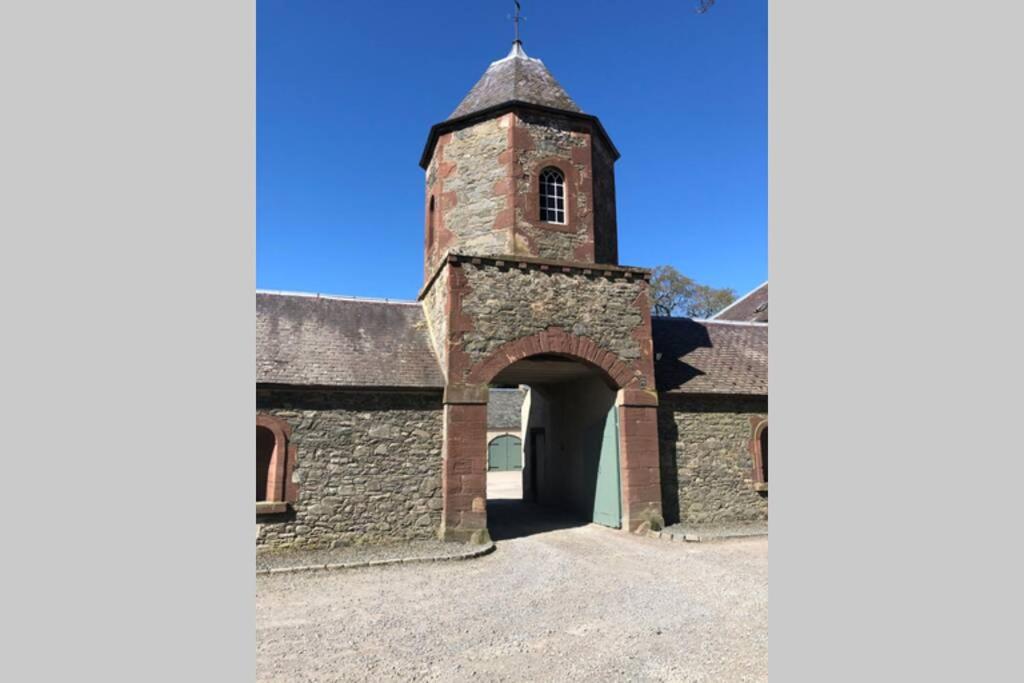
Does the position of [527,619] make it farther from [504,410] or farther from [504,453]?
[504,453]

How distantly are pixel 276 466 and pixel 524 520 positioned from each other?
6.21 meters

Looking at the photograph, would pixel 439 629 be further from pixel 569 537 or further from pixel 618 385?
pixel 618 385

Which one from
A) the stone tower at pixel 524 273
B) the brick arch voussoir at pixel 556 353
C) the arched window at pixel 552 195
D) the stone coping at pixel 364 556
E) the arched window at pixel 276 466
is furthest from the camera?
the arched window at pixel 552 195

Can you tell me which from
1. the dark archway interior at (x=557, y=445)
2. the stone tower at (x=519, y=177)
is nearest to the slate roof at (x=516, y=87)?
the stone tower at (x=519, y=177)

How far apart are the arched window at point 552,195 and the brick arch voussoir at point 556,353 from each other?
2929 mm

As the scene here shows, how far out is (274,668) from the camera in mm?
5668

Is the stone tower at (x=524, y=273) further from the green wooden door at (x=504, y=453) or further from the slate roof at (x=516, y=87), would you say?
the green wooden door at (x=504, y=453)

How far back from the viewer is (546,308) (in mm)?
12398

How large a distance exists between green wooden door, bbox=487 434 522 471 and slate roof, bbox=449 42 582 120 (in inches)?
947

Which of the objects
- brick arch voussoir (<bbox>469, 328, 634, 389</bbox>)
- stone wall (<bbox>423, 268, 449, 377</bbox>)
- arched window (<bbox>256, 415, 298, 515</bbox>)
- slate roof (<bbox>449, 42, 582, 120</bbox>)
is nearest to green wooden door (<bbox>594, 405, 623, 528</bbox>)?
brick arch voussoir (<bbox>469, 328, 634, 389</bbox>)

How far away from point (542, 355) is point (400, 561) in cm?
493

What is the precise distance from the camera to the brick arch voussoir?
11906 millimetres

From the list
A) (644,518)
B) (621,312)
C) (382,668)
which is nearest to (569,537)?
(644,518)

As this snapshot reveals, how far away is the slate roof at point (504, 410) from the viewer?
117 ft
